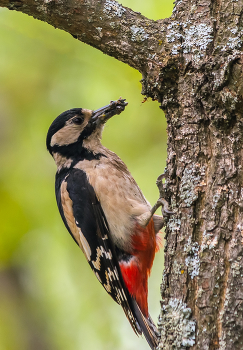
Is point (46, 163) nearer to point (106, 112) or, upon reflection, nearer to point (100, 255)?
point (106, 112)

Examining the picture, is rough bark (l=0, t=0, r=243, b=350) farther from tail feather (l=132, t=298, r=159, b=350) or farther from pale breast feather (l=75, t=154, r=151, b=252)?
tail feather (l=132, t=298, r=159, b=350)

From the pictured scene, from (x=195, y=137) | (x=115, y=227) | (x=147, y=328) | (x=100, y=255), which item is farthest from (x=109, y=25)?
(x=147, y=328)

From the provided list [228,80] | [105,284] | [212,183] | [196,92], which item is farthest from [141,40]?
[105,284]

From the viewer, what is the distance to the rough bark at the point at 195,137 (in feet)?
6.63

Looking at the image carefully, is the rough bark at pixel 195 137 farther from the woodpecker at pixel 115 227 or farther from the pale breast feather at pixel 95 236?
the pale breast feather at pixel 95 236

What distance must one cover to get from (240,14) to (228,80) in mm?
410

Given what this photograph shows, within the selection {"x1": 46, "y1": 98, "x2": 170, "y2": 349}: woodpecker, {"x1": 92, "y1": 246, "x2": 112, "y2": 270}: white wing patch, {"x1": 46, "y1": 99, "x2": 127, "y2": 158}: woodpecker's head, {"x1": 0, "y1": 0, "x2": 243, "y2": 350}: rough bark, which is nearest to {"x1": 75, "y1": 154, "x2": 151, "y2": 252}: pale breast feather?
{"x1": 46, "y1": 98, "x2": 170, "y2": 349}: woodpecker

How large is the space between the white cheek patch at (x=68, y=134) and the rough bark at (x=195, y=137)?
131cm

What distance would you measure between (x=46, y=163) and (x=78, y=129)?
1000 mm

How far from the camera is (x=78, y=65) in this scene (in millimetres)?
4676

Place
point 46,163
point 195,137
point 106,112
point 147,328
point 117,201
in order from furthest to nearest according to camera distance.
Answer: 1. point 46,163
2. point 106,112
3. point 117,201
4. point 147,328
5. point 195,137

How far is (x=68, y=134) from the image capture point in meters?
3.86

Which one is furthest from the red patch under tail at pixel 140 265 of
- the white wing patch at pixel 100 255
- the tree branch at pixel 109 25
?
the tree branch at pixel 109 25

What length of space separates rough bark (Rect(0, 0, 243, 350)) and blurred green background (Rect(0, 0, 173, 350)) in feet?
5.74
